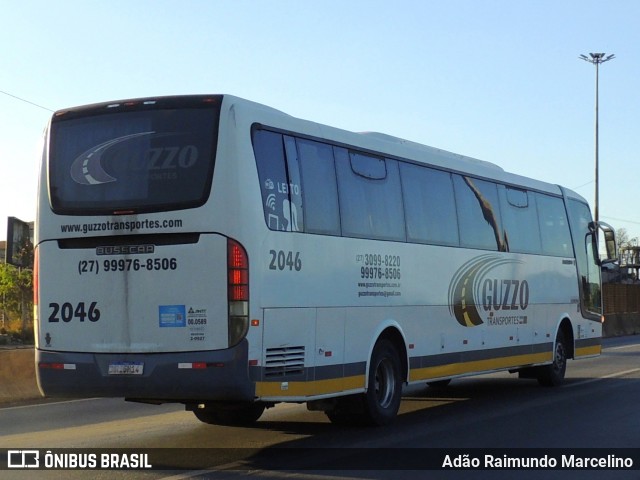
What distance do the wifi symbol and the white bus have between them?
0.01 m

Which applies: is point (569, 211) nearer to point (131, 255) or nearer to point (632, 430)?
point (632, 430)

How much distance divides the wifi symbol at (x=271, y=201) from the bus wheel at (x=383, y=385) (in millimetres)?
2644

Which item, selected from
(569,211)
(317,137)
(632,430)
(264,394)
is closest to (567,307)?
(569,211)

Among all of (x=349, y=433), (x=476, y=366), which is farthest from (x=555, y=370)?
(x=349, y=433)

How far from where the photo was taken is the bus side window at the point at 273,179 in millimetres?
10633

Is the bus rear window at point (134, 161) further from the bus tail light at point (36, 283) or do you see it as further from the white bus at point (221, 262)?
the bus tail light at point (36, 283)

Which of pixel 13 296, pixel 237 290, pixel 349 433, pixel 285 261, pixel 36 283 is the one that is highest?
pixel 13 296

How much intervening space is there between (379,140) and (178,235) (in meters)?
3.73

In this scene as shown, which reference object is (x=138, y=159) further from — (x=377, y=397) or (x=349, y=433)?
(x=377, y=397)

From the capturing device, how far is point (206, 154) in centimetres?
1037

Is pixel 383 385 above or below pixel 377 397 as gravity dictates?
above

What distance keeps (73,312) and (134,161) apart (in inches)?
64.9

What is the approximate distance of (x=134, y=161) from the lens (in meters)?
10.6

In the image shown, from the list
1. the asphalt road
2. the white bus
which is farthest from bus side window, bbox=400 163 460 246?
the asphalt road
